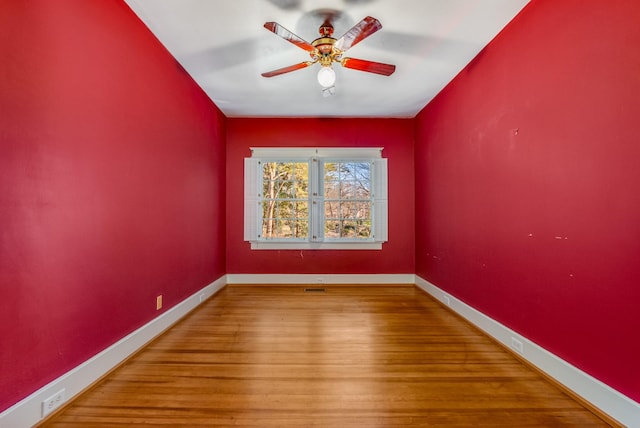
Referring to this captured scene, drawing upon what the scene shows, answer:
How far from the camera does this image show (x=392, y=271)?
460cm

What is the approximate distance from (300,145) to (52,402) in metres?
3.84

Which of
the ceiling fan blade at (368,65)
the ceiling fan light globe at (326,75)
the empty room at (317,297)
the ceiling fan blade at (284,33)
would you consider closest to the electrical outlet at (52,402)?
the empty room at (317,297)

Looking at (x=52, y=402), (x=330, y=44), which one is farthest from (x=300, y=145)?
(x=52, y=402)

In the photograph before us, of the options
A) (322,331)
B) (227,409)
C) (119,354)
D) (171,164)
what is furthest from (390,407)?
(171,164)

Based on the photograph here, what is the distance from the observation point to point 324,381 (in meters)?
1.90

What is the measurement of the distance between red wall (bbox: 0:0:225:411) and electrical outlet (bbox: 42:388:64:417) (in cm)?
10

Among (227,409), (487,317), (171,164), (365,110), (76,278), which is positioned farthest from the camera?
(365,110)

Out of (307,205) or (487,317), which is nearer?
(487,317)

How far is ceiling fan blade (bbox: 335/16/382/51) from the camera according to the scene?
187 centimetres

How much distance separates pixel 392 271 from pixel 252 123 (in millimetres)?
3262

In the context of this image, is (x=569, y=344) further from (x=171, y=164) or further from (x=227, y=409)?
(x=171, y=164)

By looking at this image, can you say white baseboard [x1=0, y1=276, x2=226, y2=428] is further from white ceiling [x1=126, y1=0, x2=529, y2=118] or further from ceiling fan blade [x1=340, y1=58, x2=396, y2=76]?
ceiling fan blade [x1=340, y1=58, x2=396, y2=76]

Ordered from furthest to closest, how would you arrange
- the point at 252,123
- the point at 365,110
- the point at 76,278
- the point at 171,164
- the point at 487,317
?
the point at 252,123 < the point at 365,110 < the point at 171,164 < the point at 487,317 < the point at 76,278

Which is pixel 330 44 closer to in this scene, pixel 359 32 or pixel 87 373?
pixel 359 32
